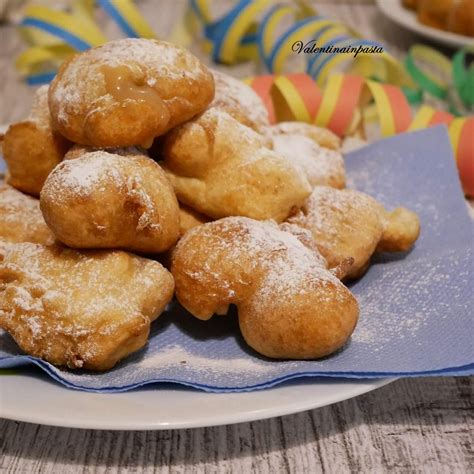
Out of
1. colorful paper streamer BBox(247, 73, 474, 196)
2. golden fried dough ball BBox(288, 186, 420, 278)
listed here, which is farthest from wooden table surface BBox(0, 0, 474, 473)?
colorful paper streamer BBox(247, 73, 474, 196)

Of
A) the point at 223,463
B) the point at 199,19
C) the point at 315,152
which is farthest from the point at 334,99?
the point at 199,19

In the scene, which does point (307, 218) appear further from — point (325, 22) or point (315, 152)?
point (325, 22)

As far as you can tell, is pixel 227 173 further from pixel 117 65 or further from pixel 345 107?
pixel 345 107

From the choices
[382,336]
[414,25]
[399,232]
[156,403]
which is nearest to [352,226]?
[399,232]

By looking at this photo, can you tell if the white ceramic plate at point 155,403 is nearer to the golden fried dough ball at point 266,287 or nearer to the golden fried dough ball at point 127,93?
the golden fried dough ball at point 266,287

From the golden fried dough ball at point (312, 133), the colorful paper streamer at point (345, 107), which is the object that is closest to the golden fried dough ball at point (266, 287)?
the golden fried dough ball at point (312, 133)
